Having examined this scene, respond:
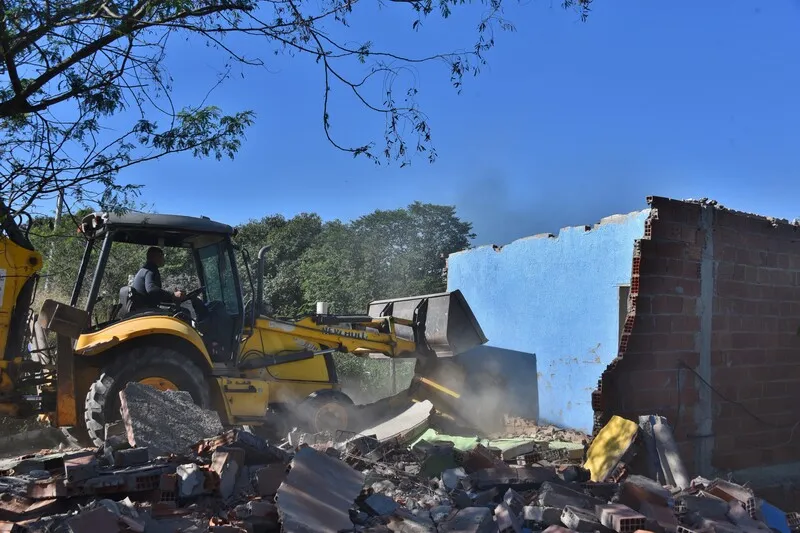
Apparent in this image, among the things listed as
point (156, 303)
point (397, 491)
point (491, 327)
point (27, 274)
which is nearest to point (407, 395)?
point (491, 327)

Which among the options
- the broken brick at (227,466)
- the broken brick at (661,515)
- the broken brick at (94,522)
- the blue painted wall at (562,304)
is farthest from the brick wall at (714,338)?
the broken brick at (94,522)

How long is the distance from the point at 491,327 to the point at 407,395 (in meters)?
2.24

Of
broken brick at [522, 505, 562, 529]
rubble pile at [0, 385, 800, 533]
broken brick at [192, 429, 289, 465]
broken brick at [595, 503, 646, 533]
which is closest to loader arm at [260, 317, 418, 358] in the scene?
rubble pile at [0, 385, 800, 533]

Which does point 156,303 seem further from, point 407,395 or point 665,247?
point 665,247

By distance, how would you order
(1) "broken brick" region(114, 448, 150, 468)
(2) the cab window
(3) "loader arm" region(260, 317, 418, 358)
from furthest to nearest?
(3) "loader arm" region(260, 317, 418, 358)
(2) the cab window
(1) "broken brick" region(114, 448, 150, 468)

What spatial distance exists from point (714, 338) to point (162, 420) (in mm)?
4965

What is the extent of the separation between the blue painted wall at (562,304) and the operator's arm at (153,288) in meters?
5.18

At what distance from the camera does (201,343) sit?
278 inches

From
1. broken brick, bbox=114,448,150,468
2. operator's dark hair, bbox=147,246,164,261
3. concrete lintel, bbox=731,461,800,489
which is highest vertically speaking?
operator's dark hair, bbox=147,246,164,261

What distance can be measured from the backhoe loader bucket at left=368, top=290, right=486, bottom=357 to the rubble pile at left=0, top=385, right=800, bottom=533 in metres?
3.81

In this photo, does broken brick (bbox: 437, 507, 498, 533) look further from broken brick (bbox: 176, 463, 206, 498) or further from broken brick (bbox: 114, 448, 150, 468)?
broken brick (bbox: 114, 448, 150, 468)

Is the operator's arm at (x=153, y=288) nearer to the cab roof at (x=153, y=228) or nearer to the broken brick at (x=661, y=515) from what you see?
the cab roof at (x=153, y=228)

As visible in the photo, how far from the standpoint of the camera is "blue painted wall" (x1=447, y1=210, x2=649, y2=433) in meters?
8.37

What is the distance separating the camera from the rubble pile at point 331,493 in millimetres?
3846
